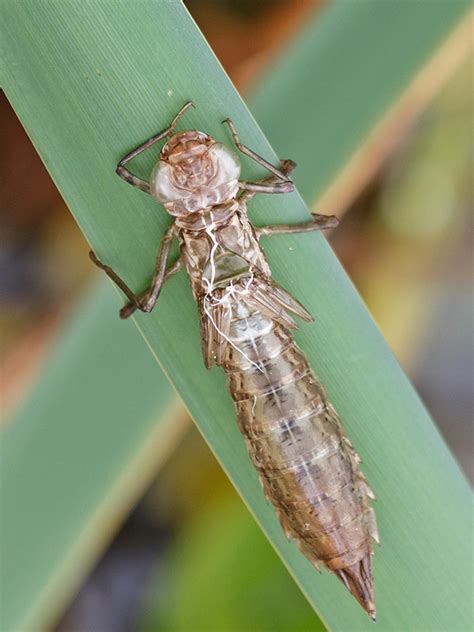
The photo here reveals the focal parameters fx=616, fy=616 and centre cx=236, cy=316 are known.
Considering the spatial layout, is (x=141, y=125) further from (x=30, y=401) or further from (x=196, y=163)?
(x=30, y=401)

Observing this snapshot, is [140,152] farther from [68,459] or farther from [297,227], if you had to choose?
[68,459]

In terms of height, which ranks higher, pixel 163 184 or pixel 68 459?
pixel 163 184

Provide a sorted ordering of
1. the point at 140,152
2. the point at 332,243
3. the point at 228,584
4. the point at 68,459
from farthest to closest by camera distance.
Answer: the point at 332,243 < the point at 228,584 < the point at 68,459 < the point at 140,152

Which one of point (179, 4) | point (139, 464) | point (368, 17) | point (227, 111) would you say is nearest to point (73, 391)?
point (139, 464)

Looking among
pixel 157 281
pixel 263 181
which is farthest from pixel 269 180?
pixel 157 281

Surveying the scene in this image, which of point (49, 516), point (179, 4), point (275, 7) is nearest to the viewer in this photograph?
point (179, 4)

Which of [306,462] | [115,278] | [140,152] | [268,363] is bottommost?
[306,462]

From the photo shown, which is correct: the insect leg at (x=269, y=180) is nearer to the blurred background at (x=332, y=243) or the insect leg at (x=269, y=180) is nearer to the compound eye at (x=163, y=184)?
the compound eye at (x=163, y=184)

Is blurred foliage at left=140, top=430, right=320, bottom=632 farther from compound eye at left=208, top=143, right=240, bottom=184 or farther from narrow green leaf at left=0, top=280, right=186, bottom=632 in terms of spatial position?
compound eye at left=208, top=143, right=240, bottom=184
